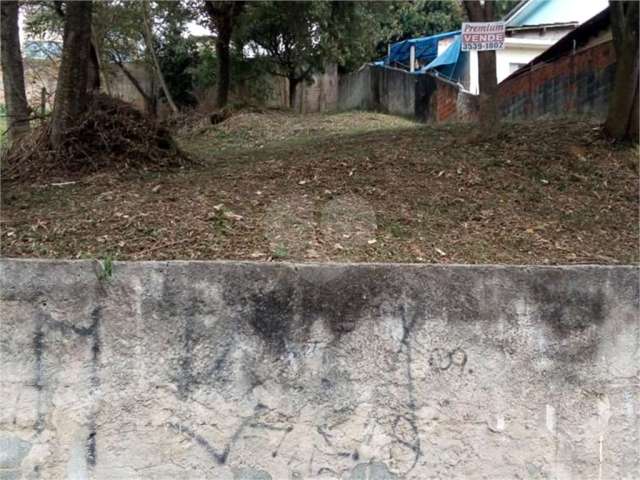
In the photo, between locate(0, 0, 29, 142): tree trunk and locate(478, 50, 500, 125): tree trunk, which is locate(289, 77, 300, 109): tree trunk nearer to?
locate(0, 0, 29, 142): tree trunk

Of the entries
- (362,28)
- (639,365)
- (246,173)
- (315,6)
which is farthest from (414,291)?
(362,28)

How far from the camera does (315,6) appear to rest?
15.0 m

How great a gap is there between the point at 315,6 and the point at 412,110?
4301 millimetres

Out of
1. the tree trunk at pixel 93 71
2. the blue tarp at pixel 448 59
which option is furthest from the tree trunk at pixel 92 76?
the blue tarp at pixel 448 59

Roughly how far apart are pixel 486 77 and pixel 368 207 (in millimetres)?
2249

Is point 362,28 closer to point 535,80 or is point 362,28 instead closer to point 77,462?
point 535,80

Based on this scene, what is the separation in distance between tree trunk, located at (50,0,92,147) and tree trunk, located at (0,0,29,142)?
90 cm

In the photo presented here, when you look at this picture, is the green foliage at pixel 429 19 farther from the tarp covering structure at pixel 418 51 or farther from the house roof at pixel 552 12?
the house roof at pixel 552 12

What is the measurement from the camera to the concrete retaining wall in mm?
3418

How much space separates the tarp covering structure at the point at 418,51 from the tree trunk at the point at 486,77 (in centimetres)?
1430

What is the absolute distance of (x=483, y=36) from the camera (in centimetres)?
564

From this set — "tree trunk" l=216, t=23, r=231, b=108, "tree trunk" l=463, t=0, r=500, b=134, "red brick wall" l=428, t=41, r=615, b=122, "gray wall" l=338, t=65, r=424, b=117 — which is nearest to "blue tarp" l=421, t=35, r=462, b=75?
"gray wall" l=338, t=65, r=424, b=117

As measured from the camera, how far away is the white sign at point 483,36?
5.61m

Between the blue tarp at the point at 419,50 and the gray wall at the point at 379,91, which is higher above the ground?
the blue tarp at the point at 419,50
